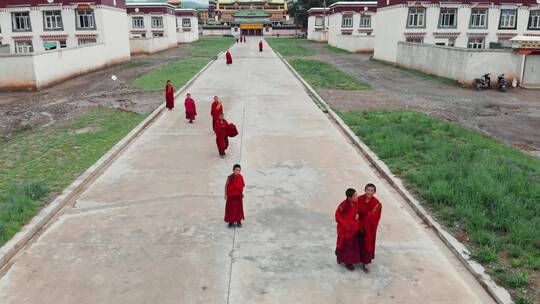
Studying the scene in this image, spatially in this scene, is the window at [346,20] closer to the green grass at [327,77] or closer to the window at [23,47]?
the green grass at [327,77]

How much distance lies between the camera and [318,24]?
3108 inches

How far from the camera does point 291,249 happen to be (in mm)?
7285

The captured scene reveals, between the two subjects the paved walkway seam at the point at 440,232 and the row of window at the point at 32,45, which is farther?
the row of window at the point at 32,45

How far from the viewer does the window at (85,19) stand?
37062mm

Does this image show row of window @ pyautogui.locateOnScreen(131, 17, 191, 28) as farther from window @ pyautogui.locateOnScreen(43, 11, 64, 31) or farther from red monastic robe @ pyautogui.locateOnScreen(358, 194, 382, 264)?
red monastic robe @ pyautogui.locateOnScreen(358, 194, 382, 264)

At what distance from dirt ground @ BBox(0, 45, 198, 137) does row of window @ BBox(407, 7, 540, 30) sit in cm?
2337

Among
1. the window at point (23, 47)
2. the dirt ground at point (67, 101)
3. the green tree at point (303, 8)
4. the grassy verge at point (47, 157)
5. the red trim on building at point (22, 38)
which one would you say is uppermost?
the green tree at point (303, 8)

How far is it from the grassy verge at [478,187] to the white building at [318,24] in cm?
6140

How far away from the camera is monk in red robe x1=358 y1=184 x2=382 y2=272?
21.2 feet

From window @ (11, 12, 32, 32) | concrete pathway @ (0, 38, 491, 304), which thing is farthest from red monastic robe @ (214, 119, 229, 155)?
window @ (11, 12, 32, 32)

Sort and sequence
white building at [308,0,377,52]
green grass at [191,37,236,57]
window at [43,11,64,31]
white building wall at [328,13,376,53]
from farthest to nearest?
1. white building at [308,0,377,52]
2. white building wall at [328,13,376,53]
3. green grass at [191,37,236,57]
4. window at [43,11,64,31]

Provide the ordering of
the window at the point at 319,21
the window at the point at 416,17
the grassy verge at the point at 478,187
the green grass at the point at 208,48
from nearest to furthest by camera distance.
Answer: the grassy verge at the point at 478,187 → the window at the point at 416,17 → the green grass at the point at 208,48 → the window at the point at 319,21

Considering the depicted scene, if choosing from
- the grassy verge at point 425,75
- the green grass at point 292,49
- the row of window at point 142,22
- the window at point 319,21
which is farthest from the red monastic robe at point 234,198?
the window at point 319,21

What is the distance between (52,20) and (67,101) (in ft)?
70.0
